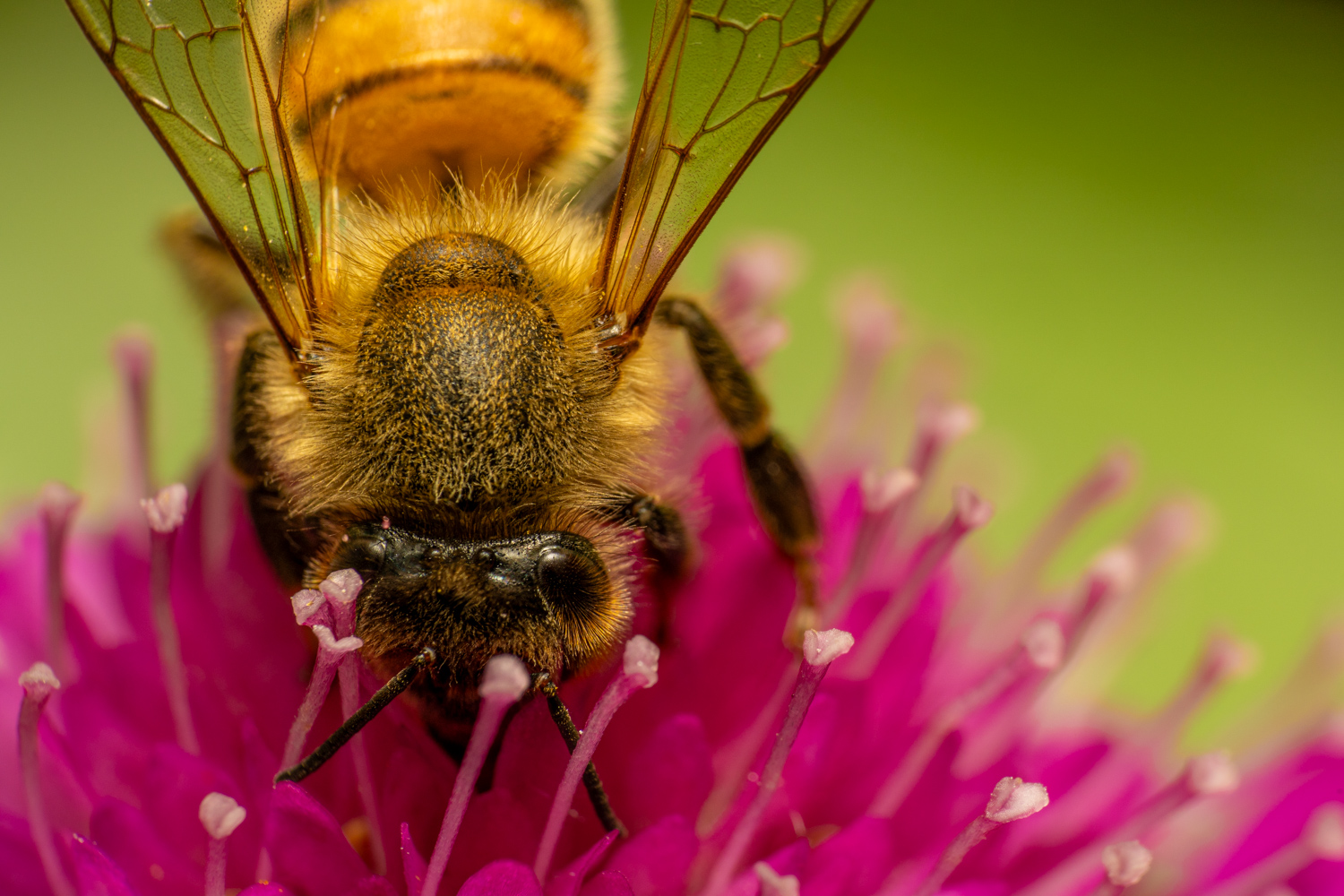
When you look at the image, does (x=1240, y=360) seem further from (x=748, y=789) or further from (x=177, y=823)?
(x=177, y=823)

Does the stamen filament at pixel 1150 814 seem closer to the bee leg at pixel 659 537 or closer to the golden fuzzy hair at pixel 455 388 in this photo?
the bee leg at pixel 659 537

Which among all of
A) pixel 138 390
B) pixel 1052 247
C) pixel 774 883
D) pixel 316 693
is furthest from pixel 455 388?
pixel 1052 247

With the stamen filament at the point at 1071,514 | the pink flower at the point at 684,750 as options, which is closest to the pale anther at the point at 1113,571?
the pink flower at the point at 684,750

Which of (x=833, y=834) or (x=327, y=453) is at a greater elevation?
(x=327, y=453)

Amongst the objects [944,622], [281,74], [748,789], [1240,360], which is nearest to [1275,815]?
[944,622]

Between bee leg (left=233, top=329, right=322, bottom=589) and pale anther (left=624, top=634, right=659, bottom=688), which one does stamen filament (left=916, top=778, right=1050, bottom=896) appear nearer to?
pale anther (left=624, top=634, right=659, bottom=688)

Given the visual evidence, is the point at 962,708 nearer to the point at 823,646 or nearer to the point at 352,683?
the point at 823,646

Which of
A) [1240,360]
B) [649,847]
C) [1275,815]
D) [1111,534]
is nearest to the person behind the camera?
[649,847]
